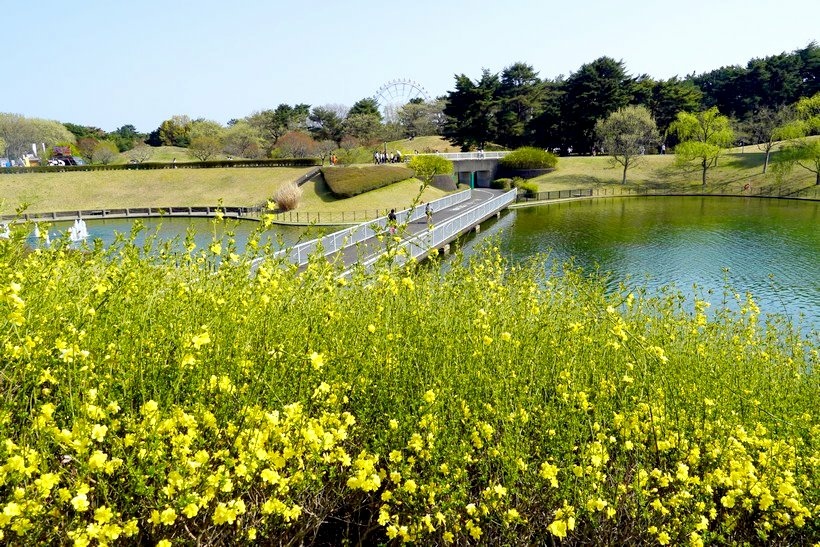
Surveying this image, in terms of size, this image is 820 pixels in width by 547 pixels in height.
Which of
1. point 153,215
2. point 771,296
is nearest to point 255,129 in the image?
point 153,215

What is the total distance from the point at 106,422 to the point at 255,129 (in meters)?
69.6

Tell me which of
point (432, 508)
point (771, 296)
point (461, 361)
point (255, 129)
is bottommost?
point (771, 296)

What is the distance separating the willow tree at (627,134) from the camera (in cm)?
5131

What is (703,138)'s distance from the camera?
172 ft

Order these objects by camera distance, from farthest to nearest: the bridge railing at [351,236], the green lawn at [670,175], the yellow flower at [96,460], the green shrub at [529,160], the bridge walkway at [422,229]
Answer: the green shrub at [529,160], the green lawn at [670,175], the bridge walkway at [422,229], the bridge railing at [351,236], the yellow flower at [96,460]

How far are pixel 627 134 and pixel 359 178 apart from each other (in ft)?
93.4

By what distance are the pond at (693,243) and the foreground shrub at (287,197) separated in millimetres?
14605

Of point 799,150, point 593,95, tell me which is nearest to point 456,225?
point 799,150

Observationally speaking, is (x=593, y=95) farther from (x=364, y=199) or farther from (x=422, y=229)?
(x=422, y=229)

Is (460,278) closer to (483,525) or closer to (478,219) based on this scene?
(483,525)

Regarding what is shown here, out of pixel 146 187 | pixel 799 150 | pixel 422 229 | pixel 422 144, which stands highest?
pixel 422 144

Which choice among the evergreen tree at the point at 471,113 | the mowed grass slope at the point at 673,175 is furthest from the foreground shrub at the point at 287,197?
the evergreen tree at the point at 471,113

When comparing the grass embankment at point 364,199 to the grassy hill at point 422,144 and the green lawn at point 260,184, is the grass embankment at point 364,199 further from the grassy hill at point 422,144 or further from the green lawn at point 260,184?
the grassy hill at point 422,144

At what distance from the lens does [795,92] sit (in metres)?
62.8
